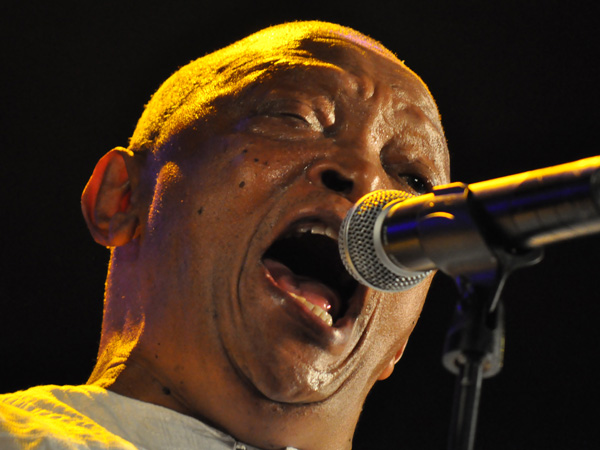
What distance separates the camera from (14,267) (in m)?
3.42

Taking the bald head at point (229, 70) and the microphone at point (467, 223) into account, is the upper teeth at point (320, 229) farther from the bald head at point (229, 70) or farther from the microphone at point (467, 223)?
the microphone at point (467, 223)

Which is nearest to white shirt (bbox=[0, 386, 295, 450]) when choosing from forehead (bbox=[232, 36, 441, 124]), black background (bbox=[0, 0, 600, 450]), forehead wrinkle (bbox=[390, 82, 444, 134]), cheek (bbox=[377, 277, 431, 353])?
cheek (bbox=[377, 277, 431, 353])

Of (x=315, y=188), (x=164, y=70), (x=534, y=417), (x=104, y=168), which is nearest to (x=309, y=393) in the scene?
(x=315, y=188)

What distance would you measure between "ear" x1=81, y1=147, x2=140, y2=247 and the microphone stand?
4.56 feet

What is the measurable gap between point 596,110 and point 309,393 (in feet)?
6.39

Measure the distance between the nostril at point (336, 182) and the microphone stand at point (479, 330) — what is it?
985mm

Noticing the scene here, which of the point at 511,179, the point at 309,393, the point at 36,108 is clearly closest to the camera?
the point at 511,179

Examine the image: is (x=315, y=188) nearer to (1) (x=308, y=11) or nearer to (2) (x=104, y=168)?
(2) (x=104, y=168)

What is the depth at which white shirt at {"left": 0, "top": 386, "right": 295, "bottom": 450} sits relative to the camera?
1.97 metres

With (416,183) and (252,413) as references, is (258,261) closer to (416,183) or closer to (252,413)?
(252,413)

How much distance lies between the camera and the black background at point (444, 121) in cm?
336

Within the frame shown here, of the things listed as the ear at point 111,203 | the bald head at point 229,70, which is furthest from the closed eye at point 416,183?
the ear at point 111,203

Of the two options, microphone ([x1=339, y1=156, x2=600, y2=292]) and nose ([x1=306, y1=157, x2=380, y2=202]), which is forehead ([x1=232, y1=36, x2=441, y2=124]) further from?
microphone ([x1=339, y1=156, x2=600, y2=292])

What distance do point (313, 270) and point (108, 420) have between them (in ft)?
2.40
